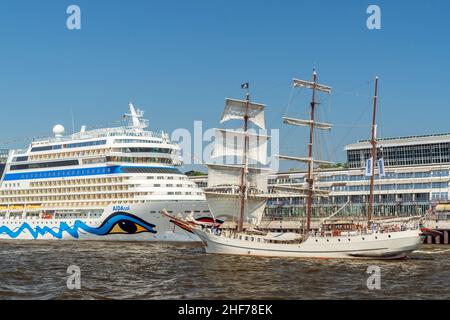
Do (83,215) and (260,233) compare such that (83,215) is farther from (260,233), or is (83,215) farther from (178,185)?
(260,233)

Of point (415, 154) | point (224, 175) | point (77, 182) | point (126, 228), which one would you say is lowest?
point (126, 228)

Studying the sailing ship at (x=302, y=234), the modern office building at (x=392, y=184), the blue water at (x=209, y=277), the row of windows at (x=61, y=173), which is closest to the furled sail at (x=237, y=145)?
the sailing ship at (x=302, y=234)

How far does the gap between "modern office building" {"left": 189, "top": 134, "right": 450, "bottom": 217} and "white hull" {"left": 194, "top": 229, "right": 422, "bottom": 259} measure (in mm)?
26776

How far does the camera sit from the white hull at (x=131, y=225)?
230 feet

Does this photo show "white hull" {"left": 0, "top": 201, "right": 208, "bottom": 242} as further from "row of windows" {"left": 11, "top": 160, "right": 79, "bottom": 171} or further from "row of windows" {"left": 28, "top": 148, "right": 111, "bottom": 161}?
"row of windows" {"left": 28, "top": 148, "right": 111, "bottom": 161}

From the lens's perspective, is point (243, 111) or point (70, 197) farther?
point (70, 197)

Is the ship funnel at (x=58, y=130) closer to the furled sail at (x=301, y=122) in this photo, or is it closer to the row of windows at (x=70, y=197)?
the row of windows at (x=70, y=197)

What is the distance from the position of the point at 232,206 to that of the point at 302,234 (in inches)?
421

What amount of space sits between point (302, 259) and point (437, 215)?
40.5 meters

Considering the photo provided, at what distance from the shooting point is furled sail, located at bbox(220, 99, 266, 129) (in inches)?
2525

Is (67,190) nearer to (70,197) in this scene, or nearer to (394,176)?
(70,197)

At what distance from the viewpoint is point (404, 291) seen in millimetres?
32281

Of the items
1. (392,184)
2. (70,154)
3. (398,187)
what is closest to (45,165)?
(70,154)

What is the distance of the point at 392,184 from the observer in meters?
96.1
